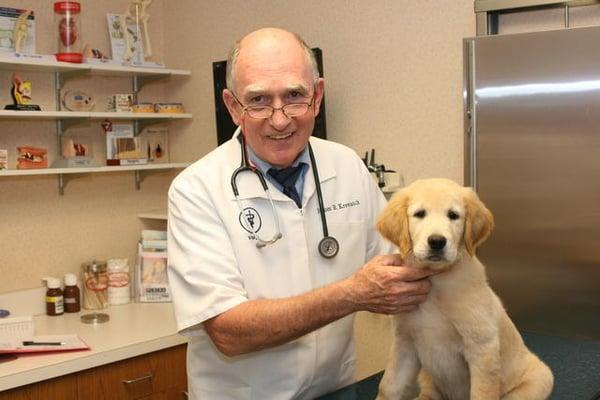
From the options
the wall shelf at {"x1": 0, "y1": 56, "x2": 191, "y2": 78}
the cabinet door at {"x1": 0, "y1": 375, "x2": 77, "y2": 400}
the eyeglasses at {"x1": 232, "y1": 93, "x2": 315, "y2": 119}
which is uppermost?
the wall shelf at {"x1": 0, "y1": 56, "x2": 191, "y2": 78}

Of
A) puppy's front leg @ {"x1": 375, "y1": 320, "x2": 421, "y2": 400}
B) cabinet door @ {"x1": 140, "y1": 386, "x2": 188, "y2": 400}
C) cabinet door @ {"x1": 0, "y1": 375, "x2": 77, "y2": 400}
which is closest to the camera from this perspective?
puppy's front leg @ {"x1": 375, "y1": 320, "x2": 421, "y2": 400}

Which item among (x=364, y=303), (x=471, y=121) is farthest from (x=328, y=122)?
(x=364, y=303)

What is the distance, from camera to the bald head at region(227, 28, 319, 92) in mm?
1554

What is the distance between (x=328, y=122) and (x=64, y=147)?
3.87ft

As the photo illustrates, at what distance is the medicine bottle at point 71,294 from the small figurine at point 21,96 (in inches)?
29.0

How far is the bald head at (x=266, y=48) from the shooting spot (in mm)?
1554

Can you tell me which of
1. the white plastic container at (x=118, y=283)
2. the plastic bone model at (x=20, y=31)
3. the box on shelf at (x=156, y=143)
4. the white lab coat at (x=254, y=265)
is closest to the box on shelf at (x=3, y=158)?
the plastic bone model at (x=20, y=31)

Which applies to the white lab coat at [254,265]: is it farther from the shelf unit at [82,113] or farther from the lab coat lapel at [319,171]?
the shelf unit at [82,113]

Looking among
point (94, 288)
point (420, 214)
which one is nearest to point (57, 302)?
point (94, 288)

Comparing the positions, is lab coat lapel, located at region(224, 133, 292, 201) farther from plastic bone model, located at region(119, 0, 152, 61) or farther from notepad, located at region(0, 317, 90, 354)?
plastic bone model, located at region(119, 0, 152, 61)

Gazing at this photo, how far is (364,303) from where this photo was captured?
4.51 feet

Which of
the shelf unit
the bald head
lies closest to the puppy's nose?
the bald head

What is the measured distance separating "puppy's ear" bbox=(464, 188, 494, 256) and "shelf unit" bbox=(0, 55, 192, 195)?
78.0 inches

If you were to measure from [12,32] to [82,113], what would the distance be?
42 cm
